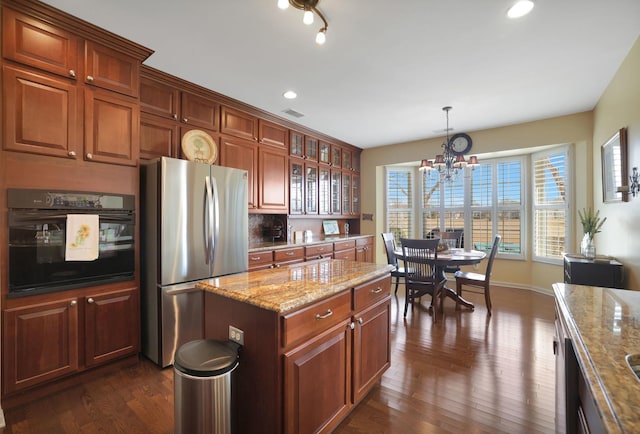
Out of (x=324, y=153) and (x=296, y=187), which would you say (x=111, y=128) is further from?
(x=324, y=153)

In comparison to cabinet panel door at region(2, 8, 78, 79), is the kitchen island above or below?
below

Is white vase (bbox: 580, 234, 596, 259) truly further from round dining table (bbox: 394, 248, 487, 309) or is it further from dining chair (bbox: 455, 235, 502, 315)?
round dining table (bbox: 394, 248, 487, 309)

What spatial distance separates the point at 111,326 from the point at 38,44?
2.09 m

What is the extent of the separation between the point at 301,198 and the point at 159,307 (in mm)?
2633

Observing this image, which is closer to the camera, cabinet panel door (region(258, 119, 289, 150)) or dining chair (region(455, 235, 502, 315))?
dining chair (region(455, 235, 502, 315))

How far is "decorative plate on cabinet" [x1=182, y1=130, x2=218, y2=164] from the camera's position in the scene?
3.01 meters

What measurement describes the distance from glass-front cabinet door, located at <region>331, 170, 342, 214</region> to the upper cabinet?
11.0 feet

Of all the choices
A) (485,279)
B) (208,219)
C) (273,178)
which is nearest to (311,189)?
(273,178)

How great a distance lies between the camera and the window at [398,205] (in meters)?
6.11

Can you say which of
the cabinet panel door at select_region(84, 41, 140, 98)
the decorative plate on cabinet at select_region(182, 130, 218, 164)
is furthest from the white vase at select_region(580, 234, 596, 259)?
the cabinet panel door at select_region(84, 41, 140, 98)

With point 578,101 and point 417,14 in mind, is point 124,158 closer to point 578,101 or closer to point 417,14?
point 417,14

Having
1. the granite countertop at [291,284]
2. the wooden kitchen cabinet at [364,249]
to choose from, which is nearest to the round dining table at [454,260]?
the wooden kitchen cabinet at [364,249]

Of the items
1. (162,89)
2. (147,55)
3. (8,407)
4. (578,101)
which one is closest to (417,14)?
(147,55)

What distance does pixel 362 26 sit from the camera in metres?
2.16
